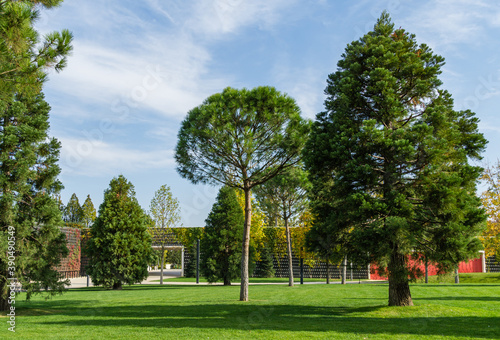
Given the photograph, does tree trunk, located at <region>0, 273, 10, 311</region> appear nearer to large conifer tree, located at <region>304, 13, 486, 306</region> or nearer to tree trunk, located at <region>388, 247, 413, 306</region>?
large conifer tree, located at <region>304, 13, 486, 306</region>

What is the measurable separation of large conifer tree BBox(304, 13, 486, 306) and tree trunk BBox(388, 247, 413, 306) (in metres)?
0.03

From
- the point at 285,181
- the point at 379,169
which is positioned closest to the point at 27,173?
the point at 379,169

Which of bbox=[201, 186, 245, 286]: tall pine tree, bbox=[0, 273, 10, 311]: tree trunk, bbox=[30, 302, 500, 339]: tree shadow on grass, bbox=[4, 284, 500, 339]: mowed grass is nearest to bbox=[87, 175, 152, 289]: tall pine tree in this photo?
bbox=[201, 186, 245, 286]: tall pine tree

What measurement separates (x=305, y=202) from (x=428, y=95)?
1375cm

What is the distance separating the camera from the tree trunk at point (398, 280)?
408 inches

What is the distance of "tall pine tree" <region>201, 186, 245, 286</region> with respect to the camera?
25.2 meters

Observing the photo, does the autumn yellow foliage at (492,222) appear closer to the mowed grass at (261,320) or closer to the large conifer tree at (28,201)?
the mowed grass at (261,320)

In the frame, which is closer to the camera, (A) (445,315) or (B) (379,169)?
(A) (445,315)

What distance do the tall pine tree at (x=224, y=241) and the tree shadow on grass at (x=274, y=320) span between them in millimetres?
12343

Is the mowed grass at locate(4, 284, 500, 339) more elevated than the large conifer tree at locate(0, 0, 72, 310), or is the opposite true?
the large conifer tree at locate(0, 0, 72, 310)

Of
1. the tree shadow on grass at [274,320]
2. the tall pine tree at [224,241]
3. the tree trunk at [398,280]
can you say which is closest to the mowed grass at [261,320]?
the tree shadow on grass at [274,320]

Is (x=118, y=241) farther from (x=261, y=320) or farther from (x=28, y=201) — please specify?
(x=261, y=320)

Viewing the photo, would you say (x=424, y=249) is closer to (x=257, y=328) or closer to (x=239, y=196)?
(x=257, y=328)

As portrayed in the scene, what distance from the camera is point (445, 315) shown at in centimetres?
1022
